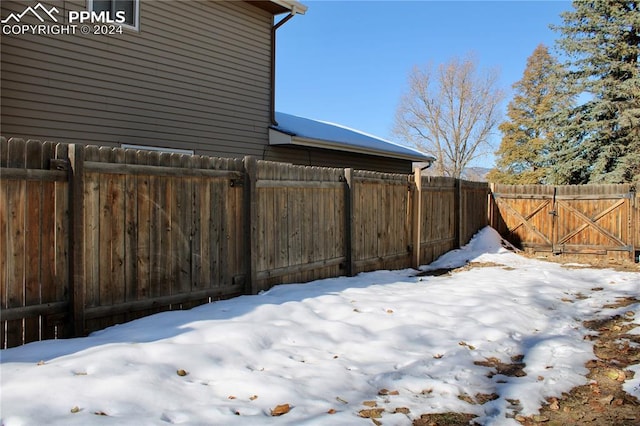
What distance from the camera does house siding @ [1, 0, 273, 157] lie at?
7.07 m

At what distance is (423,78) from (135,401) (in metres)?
37.1

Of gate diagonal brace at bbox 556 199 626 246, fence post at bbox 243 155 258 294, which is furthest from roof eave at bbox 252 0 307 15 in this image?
gate diagonal brace at bbox 556 199 626 246

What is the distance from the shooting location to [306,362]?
4.01m

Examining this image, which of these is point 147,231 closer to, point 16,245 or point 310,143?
point 16,245

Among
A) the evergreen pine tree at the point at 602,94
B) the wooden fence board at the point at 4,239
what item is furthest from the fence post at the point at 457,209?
the wooden fence board at the point at 4,239

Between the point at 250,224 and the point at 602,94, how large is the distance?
17.1 m

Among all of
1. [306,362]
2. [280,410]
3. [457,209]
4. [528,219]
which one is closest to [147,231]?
[306,362]

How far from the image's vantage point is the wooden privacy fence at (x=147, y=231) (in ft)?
12.9

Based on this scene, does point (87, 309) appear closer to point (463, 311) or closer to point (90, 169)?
point (90, 169)

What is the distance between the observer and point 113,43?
8047mm

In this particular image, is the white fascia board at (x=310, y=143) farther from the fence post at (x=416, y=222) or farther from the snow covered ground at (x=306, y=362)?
the snow covered ground at (x=306, y=362)

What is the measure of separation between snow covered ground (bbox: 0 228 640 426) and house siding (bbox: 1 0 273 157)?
4.20m

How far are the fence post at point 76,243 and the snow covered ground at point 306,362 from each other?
0.23m

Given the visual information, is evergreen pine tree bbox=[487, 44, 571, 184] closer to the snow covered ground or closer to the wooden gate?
the wooden gate
